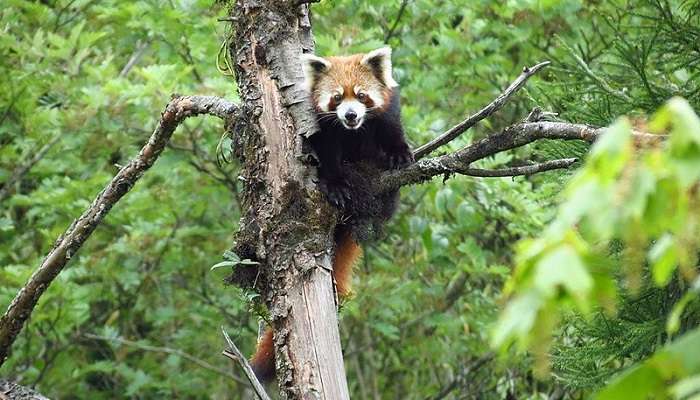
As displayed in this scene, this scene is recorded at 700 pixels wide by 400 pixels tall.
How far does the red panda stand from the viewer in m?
3.21

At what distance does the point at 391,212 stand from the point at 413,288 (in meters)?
2.80

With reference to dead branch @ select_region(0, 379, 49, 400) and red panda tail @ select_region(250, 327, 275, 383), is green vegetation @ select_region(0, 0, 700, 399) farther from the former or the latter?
dead branch @ select_region(0, 379, 49, 400)

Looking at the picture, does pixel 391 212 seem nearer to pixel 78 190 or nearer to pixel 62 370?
pixel 78 190

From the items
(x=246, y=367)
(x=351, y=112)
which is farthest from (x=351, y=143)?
(x=246, y=367)

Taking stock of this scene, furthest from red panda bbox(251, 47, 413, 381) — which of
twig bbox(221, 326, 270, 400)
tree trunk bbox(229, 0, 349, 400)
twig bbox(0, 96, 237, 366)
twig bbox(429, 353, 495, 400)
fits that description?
twig bbox(429, 353, 495, 400)

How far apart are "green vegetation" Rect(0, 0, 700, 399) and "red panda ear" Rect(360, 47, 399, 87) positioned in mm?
815

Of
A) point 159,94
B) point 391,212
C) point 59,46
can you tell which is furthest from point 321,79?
point 59,46

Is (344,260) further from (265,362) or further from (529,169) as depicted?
(529,169)

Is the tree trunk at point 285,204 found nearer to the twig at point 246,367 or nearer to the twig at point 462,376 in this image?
the twig at point 246,367

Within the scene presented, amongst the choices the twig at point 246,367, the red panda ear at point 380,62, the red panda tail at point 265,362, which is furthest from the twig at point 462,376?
the twig at point 246,367

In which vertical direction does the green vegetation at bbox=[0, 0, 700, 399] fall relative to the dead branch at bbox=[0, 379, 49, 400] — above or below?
above

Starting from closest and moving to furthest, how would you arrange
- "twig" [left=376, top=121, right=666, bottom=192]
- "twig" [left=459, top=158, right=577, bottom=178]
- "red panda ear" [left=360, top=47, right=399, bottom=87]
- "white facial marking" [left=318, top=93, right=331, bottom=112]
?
"twig" [left=376, top=121, right=666, bottom=192], "twig" [left=459, top=158, right=577, bottom=178], "white facial marking" [left=318, top=93, right=331, bottom=112], "red panda ear" [left=360, top=47, right=399, bottom=87]

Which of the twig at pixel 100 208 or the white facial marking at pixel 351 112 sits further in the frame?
the white facial marking at pixel 351 112

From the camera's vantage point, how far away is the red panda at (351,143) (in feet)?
10.5
